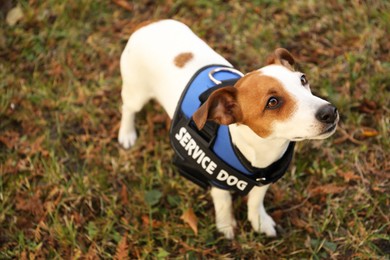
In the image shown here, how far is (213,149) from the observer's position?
2941 mm

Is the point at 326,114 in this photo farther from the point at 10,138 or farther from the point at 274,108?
the point at 10,138

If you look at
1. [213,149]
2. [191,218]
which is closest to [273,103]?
[213,149]

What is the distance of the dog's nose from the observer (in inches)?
92.0

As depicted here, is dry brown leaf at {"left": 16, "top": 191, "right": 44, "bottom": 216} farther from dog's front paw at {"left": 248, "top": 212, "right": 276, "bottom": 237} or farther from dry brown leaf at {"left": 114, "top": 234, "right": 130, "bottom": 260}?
dog's front paw at {"left": 248, "top": 212, "right": 276, "bottom": 237}

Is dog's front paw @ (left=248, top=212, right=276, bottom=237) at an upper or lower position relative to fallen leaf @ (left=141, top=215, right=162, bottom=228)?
upper

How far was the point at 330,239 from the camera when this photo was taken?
11.4 ft

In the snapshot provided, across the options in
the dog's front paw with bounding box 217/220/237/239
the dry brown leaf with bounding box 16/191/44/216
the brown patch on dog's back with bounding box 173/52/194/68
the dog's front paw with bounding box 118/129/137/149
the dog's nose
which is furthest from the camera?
the dog's front paw with bounding box 118/129/137/149

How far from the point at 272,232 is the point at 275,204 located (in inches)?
10.1

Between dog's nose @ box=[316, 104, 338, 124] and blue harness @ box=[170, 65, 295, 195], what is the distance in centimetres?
61

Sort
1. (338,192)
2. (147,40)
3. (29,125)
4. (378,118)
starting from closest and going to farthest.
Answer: (147,40) → (338,192) → (378,118) → (29,125)

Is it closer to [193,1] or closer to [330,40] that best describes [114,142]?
[193,1]

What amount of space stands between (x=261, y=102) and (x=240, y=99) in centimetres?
15

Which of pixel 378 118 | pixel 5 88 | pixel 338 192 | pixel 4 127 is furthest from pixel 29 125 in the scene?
pixel 378 118

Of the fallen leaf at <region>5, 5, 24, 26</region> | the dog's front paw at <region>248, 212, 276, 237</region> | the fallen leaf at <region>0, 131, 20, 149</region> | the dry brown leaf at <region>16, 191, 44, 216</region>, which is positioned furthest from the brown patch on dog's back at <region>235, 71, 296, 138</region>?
the fallen leaf at <region>5, 5, 24, 26</region>
